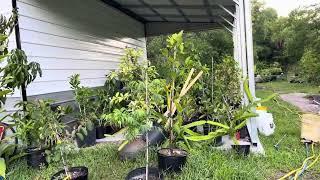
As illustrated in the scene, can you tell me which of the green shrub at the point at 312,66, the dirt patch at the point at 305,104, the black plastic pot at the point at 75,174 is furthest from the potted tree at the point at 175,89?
the green shrub at the point at 312,66

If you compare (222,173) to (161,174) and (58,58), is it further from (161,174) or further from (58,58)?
(58,58)

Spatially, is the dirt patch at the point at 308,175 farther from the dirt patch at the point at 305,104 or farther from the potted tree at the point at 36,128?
the dirt patch at the point at 305,104

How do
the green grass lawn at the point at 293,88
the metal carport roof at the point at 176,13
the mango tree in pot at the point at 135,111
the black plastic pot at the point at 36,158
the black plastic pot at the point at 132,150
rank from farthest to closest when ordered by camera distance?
the green grass lawn at the point at 293,88 → the metal carport roof at the point at 176,13 → the black plastic pot at the point at 132,150 → the black plastic pot at the point at 36,158 → the mango tree in pot at the point at 135,111

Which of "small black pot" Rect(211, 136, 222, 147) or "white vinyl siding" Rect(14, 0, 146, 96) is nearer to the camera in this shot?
"small black pot" Rect(211, 136, 222, 147)

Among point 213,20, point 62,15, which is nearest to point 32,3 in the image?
point 62,15

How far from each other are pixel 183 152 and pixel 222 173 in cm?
49

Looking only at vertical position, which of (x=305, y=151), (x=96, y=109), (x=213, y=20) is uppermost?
(x=213, y=20)

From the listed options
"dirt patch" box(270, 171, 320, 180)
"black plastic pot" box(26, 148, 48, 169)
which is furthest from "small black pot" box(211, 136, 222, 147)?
"black plastic pot" box(26, 148, 48, 169)

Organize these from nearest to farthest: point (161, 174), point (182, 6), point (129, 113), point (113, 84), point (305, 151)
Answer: point (129, 113) → point (161, 174) → point (305, 151) → point (113, 84) → point (182, 6)

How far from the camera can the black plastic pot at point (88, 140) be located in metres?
4.66

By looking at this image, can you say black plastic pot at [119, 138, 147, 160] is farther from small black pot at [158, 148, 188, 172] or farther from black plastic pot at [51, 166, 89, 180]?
black plastic pot at [51, 166, 89, 180]

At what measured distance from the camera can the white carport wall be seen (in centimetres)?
470

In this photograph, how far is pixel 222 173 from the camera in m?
3.16

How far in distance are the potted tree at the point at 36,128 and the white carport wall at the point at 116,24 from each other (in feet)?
3.09
